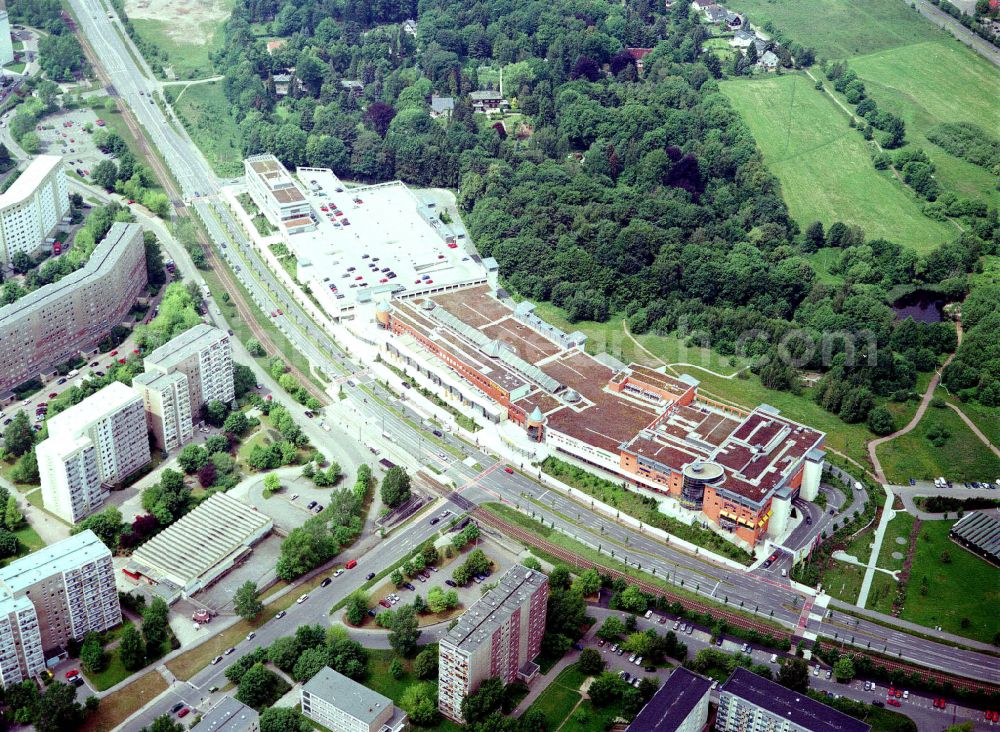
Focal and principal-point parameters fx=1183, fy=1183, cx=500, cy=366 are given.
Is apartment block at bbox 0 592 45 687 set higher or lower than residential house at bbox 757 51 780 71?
lower

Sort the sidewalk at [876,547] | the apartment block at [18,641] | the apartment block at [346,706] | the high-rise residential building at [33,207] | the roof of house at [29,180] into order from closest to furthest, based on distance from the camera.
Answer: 1. the apartment block at [346,706]
2. the apartment block at [18,641]
3. the sidewalk at [876,547]
4. the high-rise residential building at [33,207]
5. the roof of house at [29,180]

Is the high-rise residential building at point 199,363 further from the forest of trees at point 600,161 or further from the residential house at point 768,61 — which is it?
the residential house at point 768,61

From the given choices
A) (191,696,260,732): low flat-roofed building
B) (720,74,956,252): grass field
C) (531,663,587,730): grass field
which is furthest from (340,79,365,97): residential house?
(191,696,260,732): low flat-roofed building

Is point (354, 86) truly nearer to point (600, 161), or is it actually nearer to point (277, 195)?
point (277, 195)

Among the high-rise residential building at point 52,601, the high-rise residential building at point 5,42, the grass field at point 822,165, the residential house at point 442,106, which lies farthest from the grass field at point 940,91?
the high-rise residential building at point 5,42

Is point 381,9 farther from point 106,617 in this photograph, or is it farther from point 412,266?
point 106,617

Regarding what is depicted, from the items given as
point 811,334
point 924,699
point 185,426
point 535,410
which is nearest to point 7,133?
point 185,426

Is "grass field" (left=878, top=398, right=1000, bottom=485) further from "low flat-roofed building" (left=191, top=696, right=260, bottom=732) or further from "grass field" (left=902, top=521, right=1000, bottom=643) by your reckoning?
"low flat-roofed building" (left=191, top=696, right=260, bottom=732)
